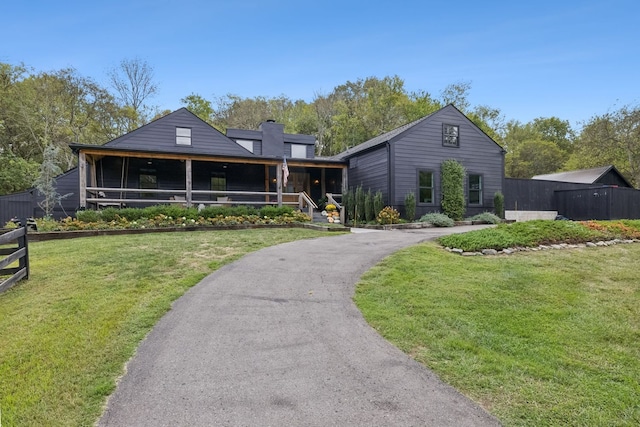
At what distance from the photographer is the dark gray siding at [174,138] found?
57.2 feet

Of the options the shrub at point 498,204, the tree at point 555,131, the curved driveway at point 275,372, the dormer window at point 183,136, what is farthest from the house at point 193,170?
the tree at point 555,131

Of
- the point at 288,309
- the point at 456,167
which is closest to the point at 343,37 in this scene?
the point at 456,167

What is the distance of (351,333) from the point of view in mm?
3430

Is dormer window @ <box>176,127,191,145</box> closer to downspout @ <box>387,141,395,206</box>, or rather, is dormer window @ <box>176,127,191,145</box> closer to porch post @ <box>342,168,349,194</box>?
porch post @ <box>342,168,349,194</box>

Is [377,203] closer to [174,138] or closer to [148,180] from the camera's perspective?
[174,138]

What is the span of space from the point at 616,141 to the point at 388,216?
2638cm

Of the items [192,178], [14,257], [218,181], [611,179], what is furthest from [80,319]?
[611,179]

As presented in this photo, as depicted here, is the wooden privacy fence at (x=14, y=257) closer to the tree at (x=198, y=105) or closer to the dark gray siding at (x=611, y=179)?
the dark gray siding at (x=611, y=179)

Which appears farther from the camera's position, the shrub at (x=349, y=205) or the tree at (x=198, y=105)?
the tree at (x=198, y=105)

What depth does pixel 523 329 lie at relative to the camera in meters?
3.55

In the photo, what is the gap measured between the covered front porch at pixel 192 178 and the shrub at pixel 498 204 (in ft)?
26.4

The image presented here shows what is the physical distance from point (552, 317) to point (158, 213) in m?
12.2

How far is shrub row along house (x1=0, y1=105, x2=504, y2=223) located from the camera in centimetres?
1543

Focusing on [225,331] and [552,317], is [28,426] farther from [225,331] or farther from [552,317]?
[552,317]
